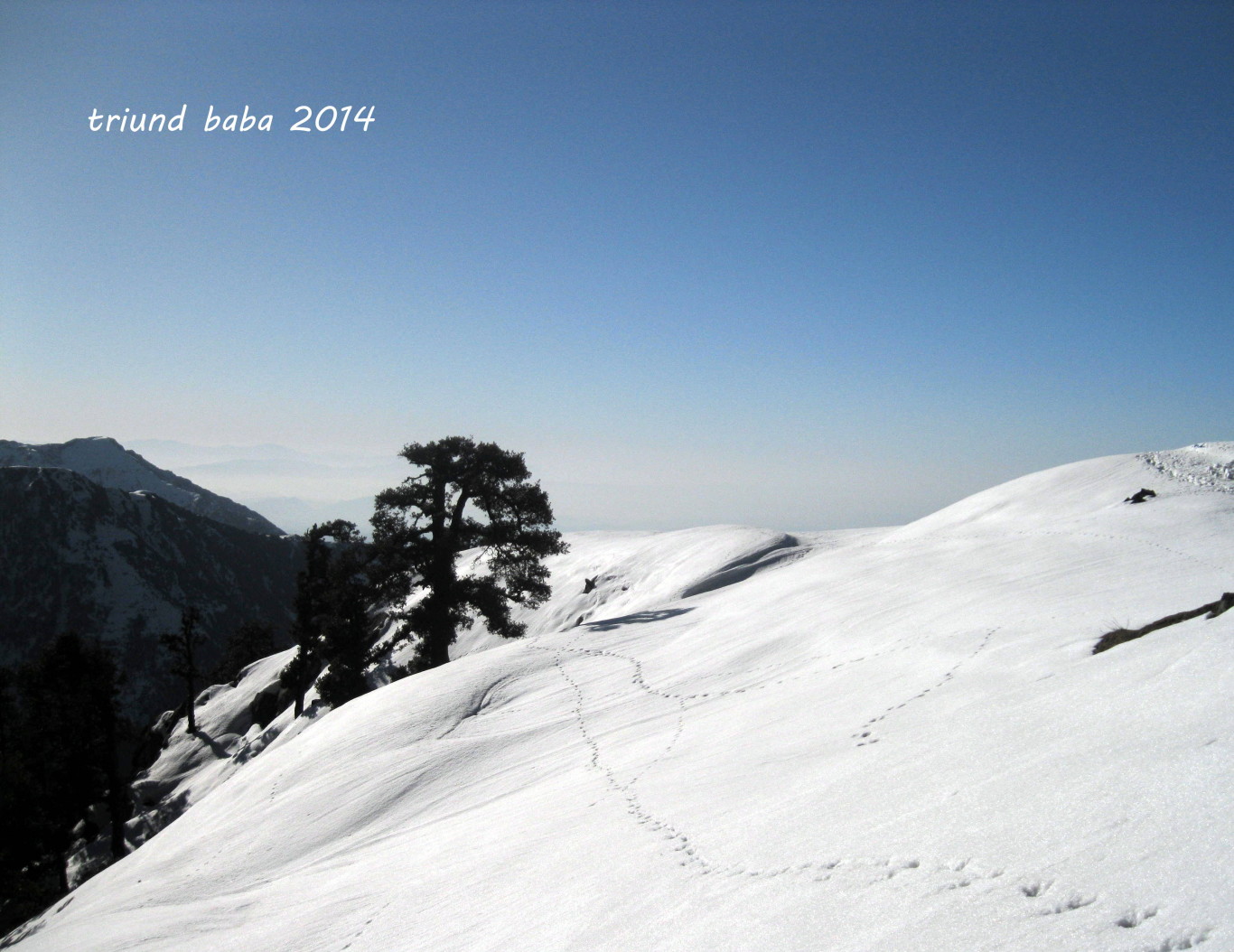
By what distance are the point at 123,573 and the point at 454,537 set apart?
152544mm

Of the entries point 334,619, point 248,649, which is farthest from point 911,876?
point 248,649

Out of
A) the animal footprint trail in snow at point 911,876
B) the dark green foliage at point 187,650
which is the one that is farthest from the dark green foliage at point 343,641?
the animal footprint trail in snow at point 911,876

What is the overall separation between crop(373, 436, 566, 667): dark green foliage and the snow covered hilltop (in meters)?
6.69

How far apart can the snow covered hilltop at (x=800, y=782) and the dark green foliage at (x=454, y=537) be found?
6.69 metres

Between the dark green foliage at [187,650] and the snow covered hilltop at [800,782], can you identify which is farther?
the dark green foliage at [187,650]

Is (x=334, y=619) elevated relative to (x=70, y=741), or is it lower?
elevated

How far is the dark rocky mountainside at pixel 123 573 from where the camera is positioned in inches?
5020

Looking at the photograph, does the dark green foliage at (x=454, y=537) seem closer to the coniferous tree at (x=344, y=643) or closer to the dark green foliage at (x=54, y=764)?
the coniferous tree at (x=344, y=643)

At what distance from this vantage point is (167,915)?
838 centimetres

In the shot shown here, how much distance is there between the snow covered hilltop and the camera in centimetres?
402

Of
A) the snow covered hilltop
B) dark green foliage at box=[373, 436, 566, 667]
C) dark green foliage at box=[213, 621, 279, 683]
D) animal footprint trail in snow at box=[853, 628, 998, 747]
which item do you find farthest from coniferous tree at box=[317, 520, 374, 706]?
dark green foliage at box=[213, 621, 279, 683]

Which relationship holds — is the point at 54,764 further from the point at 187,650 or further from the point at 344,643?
the point at 344,643

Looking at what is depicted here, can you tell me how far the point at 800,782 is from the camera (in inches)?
260

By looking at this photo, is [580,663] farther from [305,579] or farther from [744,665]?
[305,579]
